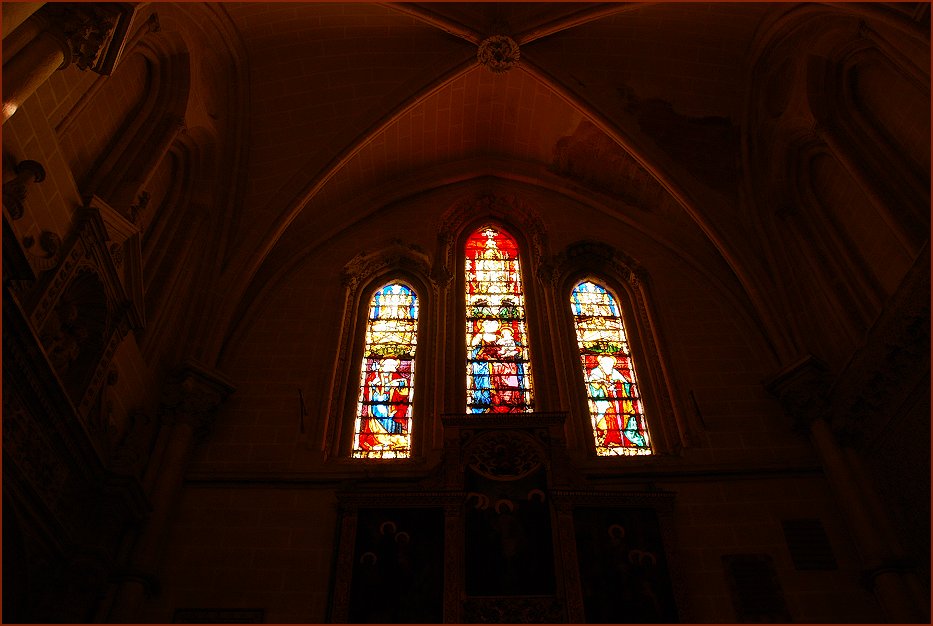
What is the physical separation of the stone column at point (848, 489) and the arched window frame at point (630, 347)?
141cm

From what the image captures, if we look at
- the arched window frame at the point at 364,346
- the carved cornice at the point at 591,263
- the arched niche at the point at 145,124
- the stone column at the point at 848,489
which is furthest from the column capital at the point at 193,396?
the stone column at the point at 848,489

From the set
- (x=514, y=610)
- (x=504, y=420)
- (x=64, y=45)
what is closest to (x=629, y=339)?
(x=504, y=420)

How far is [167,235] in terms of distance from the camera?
988 cm

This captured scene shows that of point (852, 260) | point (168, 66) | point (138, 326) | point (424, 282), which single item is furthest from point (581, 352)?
point (168, 66)

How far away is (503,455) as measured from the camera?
353 inches

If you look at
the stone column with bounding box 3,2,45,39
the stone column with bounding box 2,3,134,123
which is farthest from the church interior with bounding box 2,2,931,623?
the stone column with bounding box 3,2,45,39

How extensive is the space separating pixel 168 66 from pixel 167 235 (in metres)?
2.17

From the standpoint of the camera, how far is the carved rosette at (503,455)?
8.80 m

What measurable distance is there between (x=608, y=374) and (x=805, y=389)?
8.42 ft

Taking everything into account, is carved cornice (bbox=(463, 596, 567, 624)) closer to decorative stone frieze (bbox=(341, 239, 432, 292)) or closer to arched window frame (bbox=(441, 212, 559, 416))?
arched window frame (bbox=(441, 212, 559, 416))

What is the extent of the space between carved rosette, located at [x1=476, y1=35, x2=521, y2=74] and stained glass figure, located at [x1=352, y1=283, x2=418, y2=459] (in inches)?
146

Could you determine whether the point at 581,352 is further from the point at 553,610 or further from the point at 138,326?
the point at 138,326

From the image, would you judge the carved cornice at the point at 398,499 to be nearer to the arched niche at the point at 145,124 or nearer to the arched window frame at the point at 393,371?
the arched window frame at the point at 393,371

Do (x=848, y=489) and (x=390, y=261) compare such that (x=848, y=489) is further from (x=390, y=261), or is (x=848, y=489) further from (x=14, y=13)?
(x=14, y=13)
